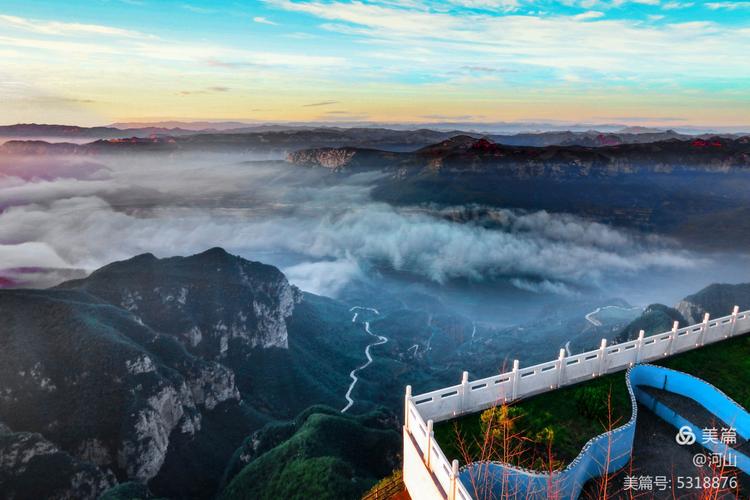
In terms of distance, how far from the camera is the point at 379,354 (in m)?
157

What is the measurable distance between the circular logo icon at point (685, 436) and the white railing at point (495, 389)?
4266 millimetres

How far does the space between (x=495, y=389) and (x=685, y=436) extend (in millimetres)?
10033

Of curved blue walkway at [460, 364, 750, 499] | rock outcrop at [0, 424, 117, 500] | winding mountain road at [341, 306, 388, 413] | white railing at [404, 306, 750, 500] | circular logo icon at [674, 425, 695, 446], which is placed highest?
white railing at [404, 306, 750, 500]

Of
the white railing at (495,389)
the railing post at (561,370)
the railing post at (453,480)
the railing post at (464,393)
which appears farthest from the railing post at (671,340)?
the railing post at (453,480)

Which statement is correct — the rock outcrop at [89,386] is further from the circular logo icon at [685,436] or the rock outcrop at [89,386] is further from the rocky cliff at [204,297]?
the circular logo icon at [685,436]

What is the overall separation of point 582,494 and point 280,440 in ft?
252

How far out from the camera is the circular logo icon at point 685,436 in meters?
23.6

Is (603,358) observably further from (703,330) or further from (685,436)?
(703,330)

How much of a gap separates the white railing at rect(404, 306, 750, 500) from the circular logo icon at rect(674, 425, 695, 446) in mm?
4266

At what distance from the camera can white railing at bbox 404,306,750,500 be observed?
18484mm

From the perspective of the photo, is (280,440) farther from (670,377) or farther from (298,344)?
(670,377)

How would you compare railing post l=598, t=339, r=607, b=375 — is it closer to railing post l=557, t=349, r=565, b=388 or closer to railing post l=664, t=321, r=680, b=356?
railing post l=557, t=349, r=565, b=388

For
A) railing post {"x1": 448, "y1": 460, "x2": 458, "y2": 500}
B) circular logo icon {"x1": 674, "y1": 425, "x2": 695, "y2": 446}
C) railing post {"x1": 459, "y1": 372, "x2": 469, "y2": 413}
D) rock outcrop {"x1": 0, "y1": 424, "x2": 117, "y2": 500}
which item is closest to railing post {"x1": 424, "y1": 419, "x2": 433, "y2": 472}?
railing post {"x1": 448, "y1": 460, "x2": 458, "y2": 500}

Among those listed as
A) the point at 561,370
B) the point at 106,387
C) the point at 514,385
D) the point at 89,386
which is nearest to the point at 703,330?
the point at 561,370
